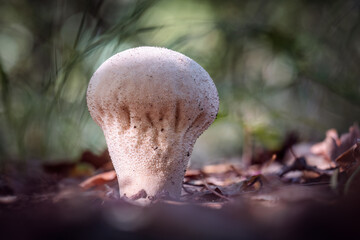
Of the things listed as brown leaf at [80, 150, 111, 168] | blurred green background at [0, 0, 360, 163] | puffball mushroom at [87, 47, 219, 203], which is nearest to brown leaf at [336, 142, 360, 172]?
puffball mushroom at [87, 47, 219, 203]

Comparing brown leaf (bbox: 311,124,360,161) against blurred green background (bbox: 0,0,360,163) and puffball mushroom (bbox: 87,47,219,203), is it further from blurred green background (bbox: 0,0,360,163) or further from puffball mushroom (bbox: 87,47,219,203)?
puffball mushroom (bbox: 87,47,219,203)

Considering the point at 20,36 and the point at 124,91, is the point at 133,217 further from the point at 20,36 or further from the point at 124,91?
the point at 20,36

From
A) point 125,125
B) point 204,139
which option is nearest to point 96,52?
point 125,125

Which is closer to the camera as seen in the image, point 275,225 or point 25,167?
point 275,225

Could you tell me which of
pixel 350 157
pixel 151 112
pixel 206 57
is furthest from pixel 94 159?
pixel 350 157

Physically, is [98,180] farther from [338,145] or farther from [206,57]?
[206,57]

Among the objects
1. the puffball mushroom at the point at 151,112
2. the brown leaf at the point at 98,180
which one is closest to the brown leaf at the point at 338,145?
the puffball mushroom at the point at 151,112
